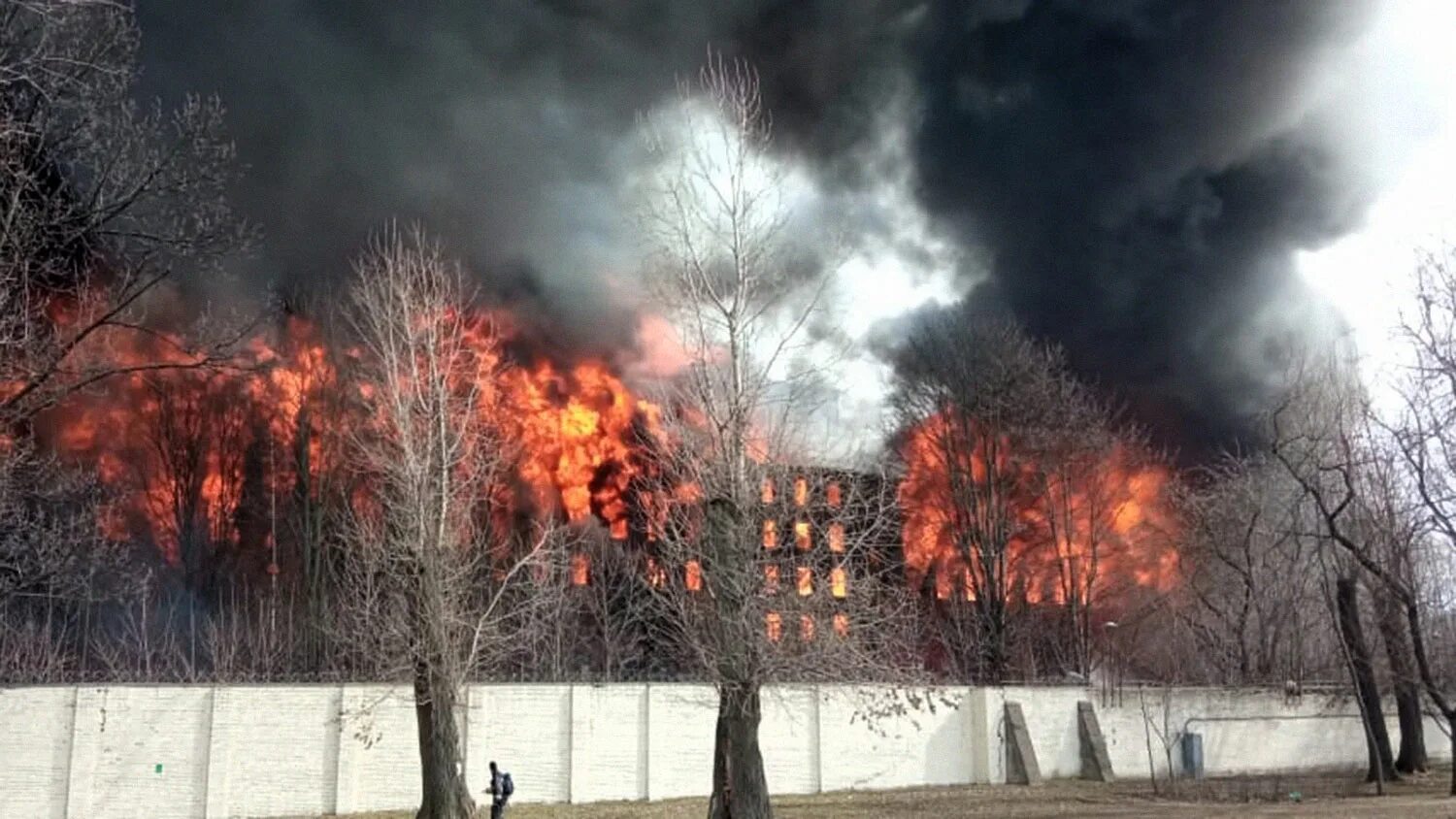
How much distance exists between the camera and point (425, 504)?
25.4 meters

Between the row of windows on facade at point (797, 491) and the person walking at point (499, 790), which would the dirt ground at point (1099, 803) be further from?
the row of windows on facade at point (797, 491)

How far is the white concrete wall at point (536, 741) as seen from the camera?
26766mm

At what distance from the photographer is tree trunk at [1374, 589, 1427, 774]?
35188 mm

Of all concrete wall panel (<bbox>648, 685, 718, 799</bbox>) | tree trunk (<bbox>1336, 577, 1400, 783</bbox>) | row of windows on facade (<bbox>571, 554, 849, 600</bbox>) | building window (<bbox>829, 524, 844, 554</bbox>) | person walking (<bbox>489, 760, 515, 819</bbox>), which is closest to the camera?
row of windows on facade (<bbox>571, 554, 849, 600</bbox>)

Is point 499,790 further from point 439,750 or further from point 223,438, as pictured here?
point 223,438

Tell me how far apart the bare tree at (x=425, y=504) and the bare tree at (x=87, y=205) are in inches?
360

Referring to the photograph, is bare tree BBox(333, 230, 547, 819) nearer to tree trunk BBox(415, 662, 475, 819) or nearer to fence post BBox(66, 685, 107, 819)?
tree trunk BBox(415, 662, 475, 819)

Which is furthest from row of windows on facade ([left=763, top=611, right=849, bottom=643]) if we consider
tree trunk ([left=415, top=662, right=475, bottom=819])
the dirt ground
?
the dirt ground

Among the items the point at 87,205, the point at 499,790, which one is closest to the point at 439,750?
the point at 499,790

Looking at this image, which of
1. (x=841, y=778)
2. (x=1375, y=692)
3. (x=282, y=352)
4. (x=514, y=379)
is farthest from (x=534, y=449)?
(x=1375, y=692)

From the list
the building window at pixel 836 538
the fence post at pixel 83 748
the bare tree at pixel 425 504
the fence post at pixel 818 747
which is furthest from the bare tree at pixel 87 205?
the fence post at pixel 818 747

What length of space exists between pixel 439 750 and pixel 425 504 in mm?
5194

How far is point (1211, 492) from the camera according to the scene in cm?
5172

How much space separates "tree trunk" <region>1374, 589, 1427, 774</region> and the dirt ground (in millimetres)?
1837
